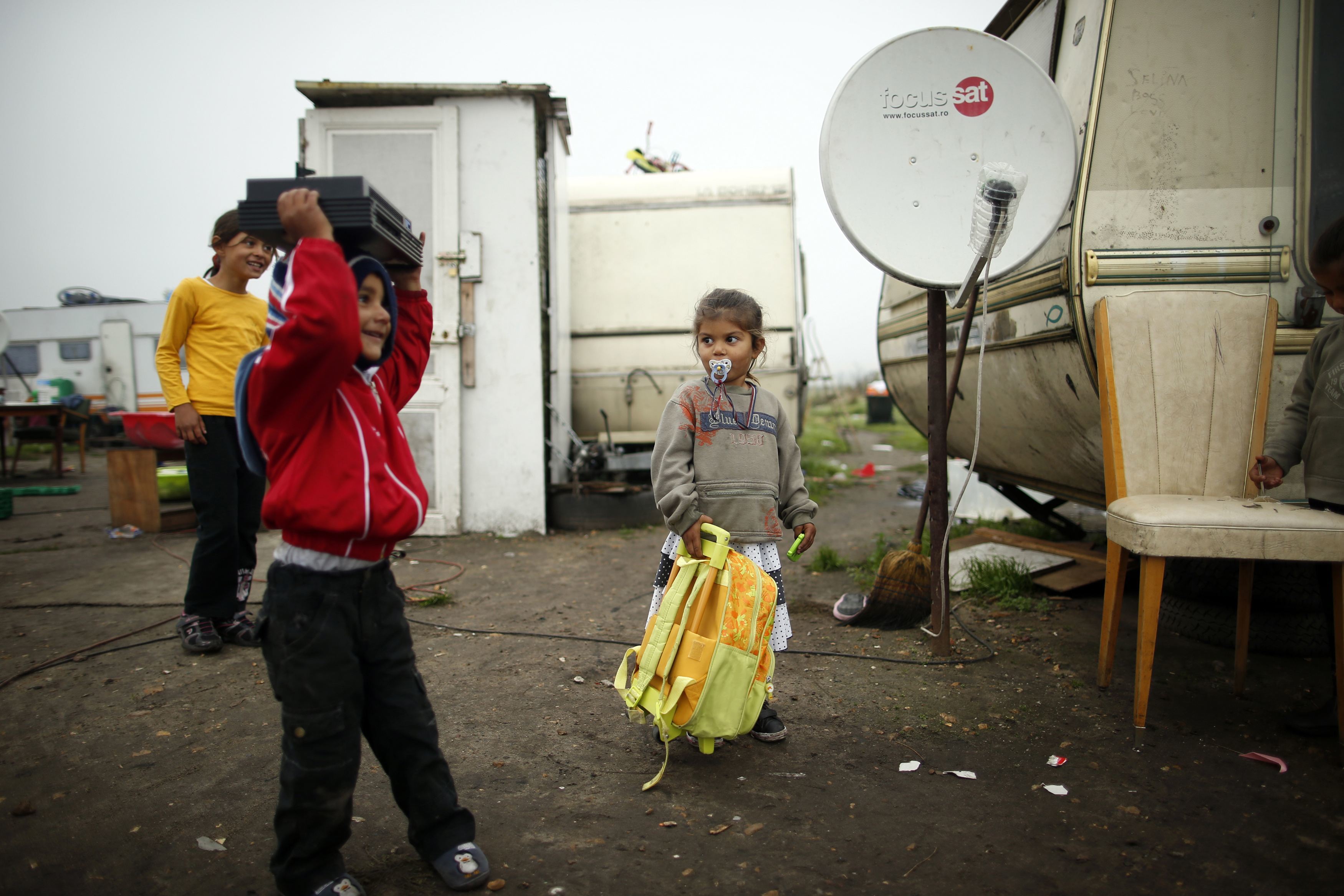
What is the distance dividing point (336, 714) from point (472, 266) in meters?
4.75

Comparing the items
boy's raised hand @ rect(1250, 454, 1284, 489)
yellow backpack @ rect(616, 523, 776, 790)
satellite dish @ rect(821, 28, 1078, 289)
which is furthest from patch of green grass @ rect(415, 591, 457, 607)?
boy's raised hand @ rect(1250, 454, 1284, 489)

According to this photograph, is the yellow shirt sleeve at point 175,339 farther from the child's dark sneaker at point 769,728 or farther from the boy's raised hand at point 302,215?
the child's dark sneaker at point 769,728

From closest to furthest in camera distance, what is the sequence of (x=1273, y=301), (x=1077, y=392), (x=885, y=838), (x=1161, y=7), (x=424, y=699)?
(x=424, y=699), (x=885, y=838), (x=1273, y=301), (x=1161, y=7), (x=1077, y=392)

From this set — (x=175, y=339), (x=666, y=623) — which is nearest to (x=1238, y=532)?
(x=666, y=623)

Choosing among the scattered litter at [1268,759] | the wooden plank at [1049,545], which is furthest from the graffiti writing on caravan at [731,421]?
the wooden plank at [1049,545]

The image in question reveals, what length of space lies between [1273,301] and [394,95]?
558 centimetres

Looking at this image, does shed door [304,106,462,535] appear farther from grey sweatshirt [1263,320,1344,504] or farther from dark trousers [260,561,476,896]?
grey sweatshirt [1263,320,1344,504]

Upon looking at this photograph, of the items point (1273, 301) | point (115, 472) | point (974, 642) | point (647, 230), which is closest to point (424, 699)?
point (974, 642)

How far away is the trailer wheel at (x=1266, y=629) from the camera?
321 cm

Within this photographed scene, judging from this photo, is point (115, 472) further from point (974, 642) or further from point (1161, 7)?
point (1161, 7)

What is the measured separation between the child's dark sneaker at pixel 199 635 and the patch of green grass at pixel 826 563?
3.30 m

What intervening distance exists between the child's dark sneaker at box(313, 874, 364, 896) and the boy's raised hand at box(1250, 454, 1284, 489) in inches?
124

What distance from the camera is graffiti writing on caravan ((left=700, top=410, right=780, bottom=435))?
2514 millimetres

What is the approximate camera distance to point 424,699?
1.82 m
